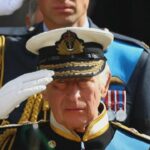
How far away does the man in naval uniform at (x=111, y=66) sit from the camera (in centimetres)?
242

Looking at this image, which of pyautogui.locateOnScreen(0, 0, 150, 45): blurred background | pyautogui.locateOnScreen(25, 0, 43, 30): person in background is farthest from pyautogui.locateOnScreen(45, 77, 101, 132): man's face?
pyautogui.locateOnScreen(0, 0, 150, 45): blurred background

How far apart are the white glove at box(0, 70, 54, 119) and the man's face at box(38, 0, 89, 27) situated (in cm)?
48

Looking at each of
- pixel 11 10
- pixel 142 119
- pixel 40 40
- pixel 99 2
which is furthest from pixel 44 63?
pixel 99 2

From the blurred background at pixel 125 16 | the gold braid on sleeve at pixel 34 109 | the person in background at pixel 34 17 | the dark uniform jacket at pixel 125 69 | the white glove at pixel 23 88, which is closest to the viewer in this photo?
the white glove at pixel 23 88

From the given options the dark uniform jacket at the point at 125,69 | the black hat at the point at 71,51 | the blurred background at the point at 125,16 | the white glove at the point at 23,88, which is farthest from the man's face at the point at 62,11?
the blurred background at the point at 125,16

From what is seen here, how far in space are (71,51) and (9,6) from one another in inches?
50.7

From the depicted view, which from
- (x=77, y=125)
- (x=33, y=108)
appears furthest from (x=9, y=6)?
(x=77, y=125)

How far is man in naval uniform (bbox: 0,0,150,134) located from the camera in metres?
2.42

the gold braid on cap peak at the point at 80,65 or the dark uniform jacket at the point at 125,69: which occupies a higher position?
the gold braid on cap peak at the point at 80,65

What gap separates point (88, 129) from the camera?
2.02m

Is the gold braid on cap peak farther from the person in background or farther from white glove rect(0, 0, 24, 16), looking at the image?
white glove rect(0, 0, 24, 16)

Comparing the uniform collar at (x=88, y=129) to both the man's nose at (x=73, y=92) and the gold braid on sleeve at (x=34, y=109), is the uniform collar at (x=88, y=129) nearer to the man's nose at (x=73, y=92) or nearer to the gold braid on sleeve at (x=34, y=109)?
the man's nose at (x=73, y=92)

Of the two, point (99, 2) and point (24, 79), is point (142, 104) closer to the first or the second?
point (24, 79)

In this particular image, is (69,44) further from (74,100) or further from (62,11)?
(62,11)
